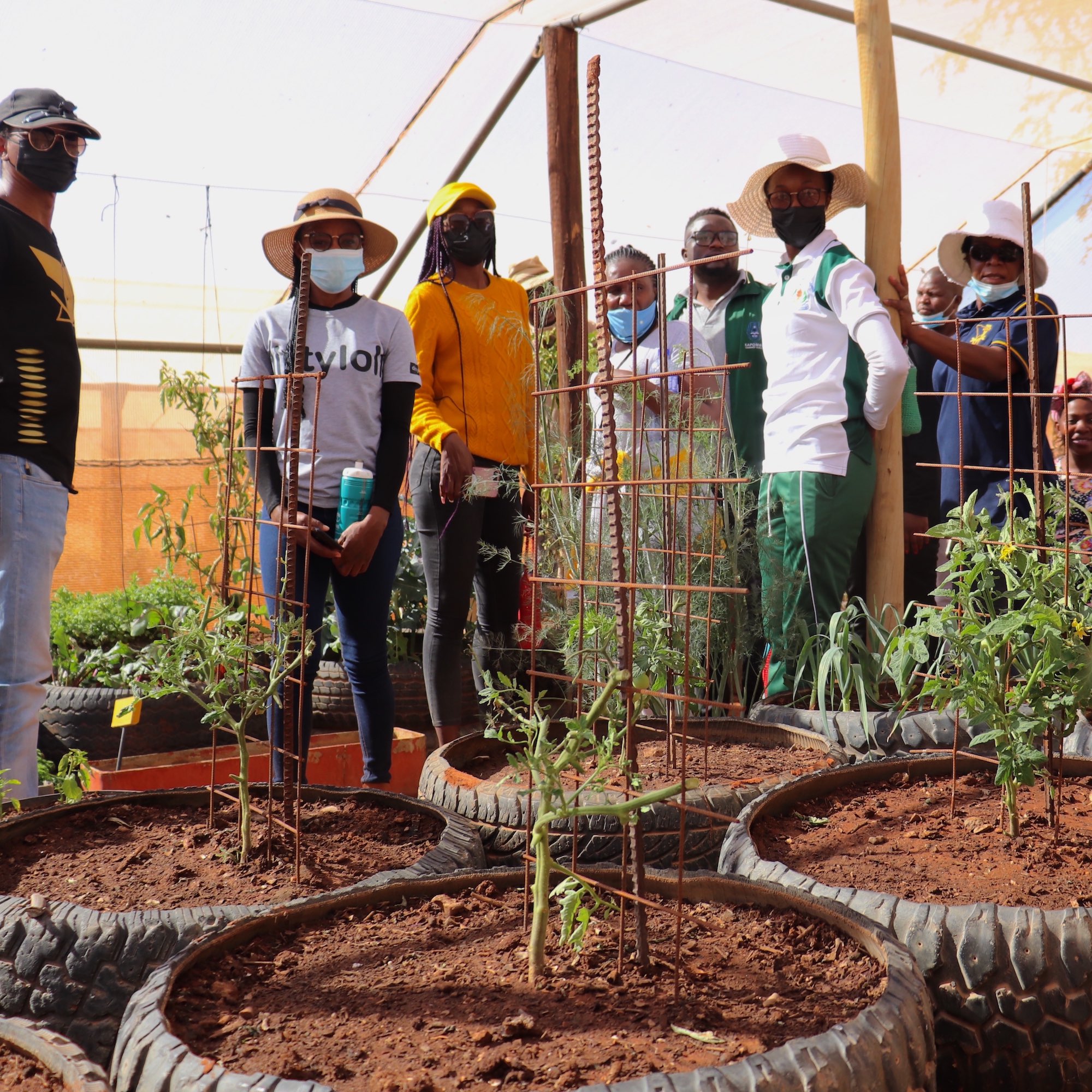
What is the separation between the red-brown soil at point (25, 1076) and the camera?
115 centimetres

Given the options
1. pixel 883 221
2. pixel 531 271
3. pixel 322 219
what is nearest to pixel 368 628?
pixel 322 219

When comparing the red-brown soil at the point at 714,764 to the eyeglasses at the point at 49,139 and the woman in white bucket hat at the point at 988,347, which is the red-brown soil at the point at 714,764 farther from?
the eyeglasses at the point at 49,139

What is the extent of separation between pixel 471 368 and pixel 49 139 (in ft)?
4.15

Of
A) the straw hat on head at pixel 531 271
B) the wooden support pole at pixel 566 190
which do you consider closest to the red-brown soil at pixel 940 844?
the wooden support pole at pixel 566 190

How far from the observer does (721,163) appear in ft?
20.7

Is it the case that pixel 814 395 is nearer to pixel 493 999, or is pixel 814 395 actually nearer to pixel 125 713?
pixel 125 713

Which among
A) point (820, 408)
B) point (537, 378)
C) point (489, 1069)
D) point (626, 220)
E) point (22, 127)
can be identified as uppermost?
point (626, 220)

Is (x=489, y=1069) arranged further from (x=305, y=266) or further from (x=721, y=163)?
(x=721, y=163)

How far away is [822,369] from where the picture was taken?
3.21 metres

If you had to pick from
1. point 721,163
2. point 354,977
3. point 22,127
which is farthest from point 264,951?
point 721,163

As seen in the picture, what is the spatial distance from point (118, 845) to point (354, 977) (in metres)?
0.83

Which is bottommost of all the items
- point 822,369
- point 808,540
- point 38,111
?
point 808,540

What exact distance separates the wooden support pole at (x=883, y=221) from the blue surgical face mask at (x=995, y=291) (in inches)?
10.5

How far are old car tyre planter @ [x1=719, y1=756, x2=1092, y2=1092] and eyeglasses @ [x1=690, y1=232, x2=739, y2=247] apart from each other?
2988 millimetres
